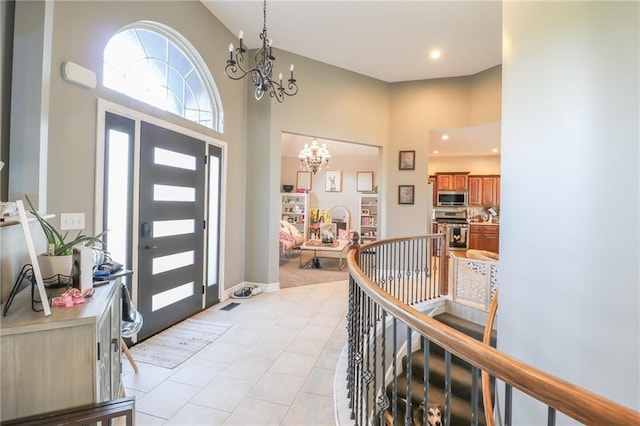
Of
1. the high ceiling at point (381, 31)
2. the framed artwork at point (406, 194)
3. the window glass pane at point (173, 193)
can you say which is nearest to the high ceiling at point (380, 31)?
the high ceiling at point (381, 31)

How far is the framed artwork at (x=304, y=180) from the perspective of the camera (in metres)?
9.73

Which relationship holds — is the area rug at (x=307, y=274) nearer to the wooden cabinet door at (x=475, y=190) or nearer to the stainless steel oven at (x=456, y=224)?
the stainless steel oven at (x=456, y=224)

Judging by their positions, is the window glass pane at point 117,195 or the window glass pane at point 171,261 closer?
the window glass pane at point 117,195

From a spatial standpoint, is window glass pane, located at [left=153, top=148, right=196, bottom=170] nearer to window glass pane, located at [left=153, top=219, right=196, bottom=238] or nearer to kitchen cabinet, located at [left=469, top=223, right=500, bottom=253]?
window glass pane, located at [left=153, top=219, right=196, bottom=238]

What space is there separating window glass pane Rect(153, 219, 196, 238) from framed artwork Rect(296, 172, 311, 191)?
624cm

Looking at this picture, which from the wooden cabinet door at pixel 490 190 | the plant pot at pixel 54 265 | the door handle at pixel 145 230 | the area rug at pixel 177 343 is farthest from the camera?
the wooden cabinet door at pixel 490 190

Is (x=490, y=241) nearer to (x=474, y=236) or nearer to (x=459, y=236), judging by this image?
(x=474, y=236)

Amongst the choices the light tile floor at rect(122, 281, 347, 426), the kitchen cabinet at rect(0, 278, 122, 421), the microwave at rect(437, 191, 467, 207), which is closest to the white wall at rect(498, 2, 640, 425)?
the light tile floor at rect(122, 281, 347, 426)

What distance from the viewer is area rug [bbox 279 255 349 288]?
5.36 m

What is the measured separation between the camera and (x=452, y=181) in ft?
28.9

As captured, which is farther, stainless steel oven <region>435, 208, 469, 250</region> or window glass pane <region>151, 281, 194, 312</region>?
stainless steel oven <region>435, 208, 469, 250</region>

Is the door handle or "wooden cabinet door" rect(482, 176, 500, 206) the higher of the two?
"wooden cabinet door" rect(482, 176, 500, 206)

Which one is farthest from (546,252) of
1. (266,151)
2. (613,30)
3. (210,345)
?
(266,151)

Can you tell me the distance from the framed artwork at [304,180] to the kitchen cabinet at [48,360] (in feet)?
28.4
